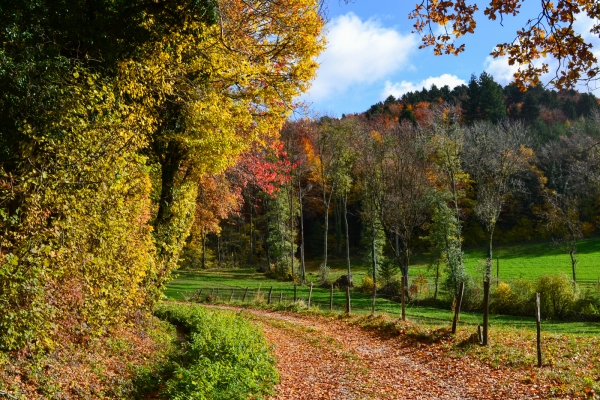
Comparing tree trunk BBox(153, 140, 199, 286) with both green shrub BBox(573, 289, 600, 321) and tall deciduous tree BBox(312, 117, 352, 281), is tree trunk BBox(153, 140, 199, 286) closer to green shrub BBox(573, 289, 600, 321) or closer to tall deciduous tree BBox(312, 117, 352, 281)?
green shrub BBox(573, 289, 600, 321)

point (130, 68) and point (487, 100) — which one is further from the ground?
point (487, 100)

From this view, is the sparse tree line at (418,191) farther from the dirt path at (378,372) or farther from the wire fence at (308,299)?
the dirt path at (378,372)

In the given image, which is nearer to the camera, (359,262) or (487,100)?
(359,262)

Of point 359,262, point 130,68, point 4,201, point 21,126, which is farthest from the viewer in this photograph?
point 359,262

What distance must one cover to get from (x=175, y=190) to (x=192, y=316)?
4967 millimetres

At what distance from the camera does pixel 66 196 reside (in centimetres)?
639

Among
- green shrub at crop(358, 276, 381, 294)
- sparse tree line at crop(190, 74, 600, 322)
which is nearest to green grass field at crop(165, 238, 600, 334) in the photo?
green shrub at crop(358, 276, 381, 294)

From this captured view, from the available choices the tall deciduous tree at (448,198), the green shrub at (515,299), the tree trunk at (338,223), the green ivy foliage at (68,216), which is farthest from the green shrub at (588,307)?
the tree trunk at (338,223)

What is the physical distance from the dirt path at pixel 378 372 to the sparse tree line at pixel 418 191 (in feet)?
18.7

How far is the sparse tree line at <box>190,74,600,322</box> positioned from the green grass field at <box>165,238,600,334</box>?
6.11 feet

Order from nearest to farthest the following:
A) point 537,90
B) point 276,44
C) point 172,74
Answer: point 172,74 < point 276,44 < point 537,90

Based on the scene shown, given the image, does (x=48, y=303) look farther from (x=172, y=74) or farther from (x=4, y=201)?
(x=172, y=74)

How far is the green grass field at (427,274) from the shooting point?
22.2 m

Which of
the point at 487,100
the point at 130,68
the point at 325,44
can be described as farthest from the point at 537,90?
the point at 130,68
